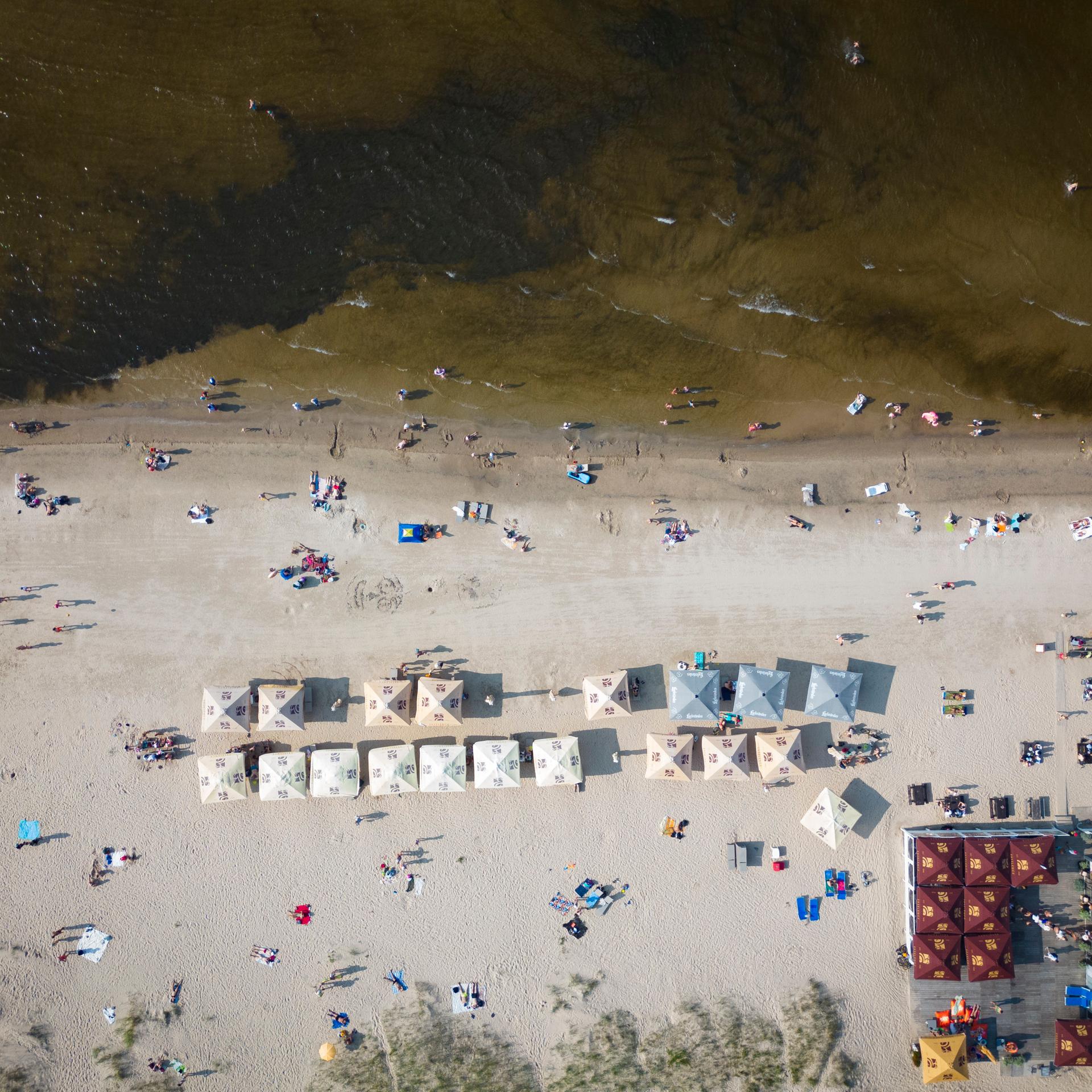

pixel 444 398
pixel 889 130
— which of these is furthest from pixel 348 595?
pixel 889 130

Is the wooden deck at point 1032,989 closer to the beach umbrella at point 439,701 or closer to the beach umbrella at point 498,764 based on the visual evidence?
the beach umbrella at point 498,764

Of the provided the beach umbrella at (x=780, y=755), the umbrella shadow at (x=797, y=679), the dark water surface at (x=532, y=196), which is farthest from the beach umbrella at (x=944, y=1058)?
the dark water surface at (x=532, y=196)

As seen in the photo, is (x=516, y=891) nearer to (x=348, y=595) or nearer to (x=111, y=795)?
(x=348, y=595)

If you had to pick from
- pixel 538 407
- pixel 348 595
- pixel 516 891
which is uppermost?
pixel 538 407

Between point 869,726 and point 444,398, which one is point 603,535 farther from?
point 869,726

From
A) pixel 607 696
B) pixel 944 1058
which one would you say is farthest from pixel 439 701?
pixel 944 1058

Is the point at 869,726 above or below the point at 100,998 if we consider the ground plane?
above
